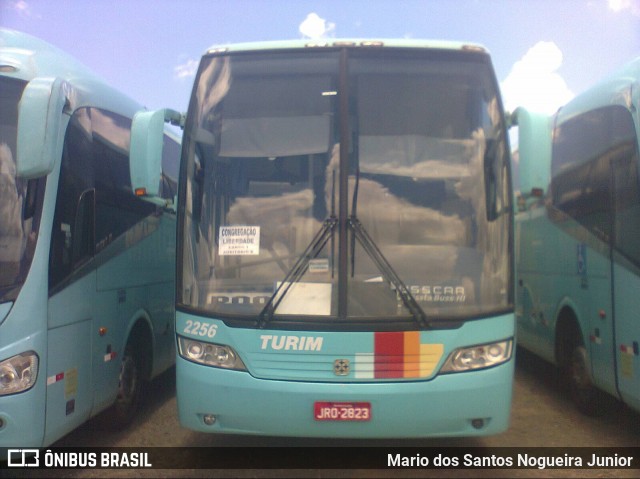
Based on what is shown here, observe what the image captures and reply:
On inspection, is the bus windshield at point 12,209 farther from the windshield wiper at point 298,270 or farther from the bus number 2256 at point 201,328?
the windshield wiper at point 298,270

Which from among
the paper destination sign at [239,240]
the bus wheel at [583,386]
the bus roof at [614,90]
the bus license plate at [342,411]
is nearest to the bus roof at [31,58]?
the paper destination sign at [239,240]

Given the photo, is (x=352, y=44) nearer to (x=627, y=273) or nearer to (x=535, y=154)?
(x=535, y=154)

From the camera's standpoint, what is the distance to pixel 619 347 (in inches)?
227

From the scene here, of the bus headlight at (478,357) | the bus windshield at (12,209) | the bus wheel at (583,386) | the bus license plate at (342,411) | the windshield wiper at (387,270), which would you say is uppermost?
the bus windshield at (12,209)

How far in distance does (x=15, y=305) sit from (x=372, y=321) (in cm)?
255

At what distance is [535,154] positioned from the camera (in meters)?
4.73

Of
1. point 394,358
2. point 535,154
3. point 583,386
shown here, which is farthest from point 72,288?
point 583,386

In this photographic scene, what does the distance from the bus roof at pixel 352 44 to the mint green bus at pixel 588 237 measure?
2.42 feet

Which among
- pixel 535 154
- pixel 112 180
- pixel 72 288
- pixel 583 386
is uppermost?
pixel 535 154

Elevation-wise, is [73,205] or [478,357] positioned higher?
[73,205]

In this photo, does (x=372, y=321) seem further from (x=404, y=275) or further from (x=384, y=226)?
(x=384, y=226)

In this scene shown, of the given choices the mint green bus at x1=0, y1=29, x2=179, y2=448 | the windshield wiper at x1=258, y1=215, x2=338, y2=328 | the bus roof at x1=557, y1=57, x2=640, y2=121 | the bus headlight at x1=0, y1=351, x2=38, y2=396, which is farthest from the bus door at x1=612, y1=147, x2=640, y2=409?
the bus headlight at x1=0, y1=351, x2=38, y2=396

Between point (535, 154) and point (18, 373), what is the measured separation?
13.5 feet

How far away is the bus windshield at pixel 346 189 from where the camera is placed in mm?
4516
